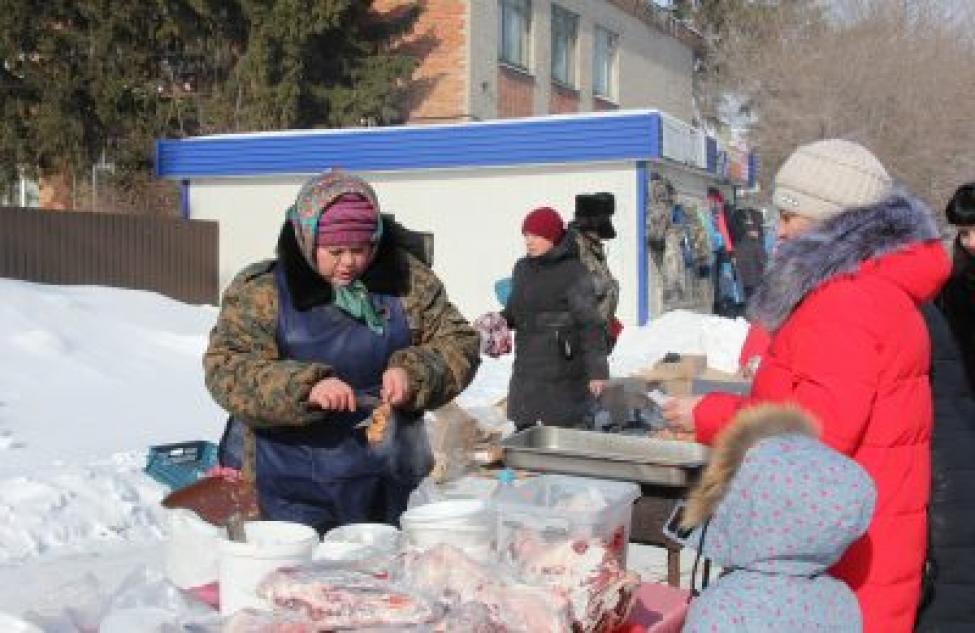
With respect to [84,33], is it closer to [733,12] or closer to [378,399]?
[378,399]

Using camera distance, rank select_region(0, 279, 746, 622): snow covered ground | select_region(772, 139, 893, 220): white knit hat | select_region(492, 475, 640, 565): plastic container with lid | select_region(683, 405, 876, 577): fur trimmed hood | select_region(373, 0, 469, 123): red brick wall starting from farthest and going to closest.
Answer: select_region(373, 0, 469, 123): red brick wall
select_region(0, 279, 746, 622): snow covered ground
select_region(772, 139, 893, 220): white knit hat
select_region(492, 475, 640, 565): plastic container with lid
select_region(683, 405, 876, 577): fur trimmed hood

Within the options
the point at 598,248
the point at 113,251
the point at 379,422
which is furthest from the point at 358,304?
the point at 113,251

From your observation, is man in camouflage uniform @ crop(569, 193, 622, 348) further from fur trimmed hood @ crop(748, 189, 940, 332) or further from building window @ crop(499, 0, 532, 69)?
building window @ crop(499, 0, 532, 69)

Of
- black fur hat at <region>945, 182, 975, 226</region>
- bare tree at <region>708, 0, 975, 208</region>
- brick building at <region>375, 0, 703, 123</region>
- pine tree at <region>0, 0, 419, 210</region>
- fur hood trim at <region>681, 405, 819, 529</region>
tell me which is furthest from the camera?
bare tree at <region>708, 0, 975, 208</region>

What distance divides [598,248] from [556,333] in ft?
2.11

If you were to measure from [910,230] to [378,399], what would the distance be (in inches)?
55.6

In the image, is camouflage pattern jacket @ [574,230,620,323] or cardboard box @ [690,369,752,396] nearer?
cardboard box @ [690,369,752,396]

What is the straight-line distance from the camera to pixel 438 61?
2408cm

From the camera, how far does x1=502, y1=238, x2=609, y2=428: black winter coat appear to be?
6539 mm

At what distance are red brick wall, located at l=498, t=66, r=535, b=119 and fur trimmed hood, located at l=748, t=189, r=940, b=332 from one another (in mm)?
22077

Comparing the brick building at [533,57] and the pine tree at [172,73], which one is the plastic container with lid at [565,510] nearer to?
the pine tree at [172,73]

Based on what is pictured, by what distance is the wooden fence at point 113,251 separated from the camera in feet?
48.0

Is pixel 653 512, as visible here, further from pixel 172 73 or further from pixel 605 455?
pixel 172 73

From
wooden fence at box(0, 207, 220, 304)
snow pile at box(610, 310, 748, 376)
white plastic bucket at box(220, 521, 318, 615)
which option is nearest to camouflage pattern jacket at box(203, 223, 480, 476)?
white plastic bucket at box(220, 521, 318, 615)
